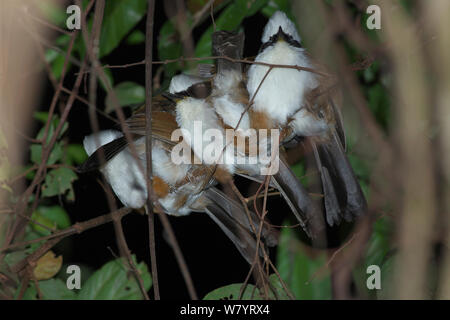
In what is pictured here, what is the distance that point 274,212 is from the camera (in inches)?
81.9

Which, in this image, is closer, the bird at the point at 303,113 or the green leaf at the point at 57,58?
the bird at the point at 303,113

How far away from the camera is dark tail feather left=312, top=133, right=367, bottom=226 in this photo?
1.54m

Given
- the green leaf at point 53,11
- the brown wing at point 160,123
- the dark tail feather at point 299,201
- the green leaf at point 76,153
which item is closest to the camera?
the dark tail feather at point 299,201

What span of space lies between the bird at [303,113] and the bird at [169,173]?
0.20 metres

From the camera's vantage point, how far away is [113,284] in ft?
5.78

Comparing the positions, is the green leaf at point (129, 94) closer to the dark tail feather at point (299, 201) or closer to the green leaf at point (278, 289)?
the dark tail feather at point (299, 201)

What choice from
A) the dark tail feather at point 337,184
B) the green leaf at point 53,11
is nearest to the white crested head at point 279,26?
the dark tail feather at point 337,184

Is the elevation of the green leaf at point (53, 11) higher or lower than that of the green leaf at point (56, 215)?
higher

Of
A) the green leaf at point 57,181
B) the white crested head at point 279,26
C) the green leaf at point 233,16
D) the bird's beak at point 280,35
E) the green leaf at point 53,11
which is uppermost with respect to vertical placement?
the green leaf at point 53,11

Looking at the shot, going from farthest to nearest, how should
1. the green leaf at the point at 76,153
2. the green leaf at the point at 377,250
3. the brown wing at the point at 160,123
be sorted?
the green leaf at the point at 76,153, the brown wing at the point at 160,123, the green leaf at the point at 377,250

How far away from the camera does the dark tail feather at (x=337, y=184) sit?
60.4 inches

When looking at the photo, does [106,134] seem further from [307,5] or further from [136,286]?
[307,5]

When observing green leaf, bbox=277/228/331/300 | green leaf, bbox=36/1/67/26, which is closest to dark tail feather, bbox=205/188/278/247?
green leaf, bbox=277/228/331/300
